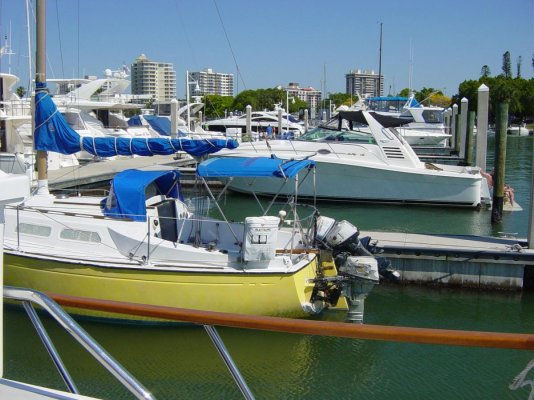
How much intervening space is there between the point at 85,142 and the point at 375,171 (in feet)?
38.8

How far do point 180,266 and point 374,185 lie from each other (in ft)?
43.1

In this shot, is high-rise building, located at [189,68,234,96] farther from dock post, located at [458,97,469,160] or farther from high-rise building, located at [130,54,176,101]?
dock post, located at [458,97,469,160]

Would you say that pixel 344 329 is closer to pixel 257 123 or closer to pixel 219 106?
pixel 257 123

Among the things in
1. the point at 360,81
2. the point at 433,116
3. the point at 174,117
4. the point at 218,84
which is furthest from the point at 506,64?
the point at 174,117

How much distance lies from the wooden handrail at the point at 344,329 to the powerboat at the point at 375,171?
1815cm

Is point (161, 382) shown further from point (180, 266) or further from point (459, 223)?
point (459, 223)

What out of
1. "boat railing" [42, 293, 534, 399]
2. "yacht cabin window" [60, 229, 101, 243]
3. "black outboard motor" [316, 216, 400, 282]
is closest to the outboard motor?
"black outboard motor" [316, 216, 400, 282]

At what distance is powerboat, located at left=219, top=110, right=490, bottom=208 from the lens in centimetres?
2120

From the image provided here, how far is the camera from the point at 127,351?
9.15 meters

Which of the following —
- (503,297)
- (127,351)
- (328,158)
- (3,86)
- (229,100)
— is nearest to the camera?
(127,351)

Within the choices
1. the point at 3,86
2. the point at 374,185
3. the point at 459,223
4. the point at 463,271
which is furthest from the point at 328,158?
the point at 3,86

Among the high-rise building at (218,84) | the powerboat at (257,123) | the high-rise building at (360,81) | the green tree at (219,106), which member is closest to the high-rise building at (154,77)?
the high-rise building at (218,84)

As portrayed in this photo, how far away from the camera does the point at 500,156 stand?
17031 mm

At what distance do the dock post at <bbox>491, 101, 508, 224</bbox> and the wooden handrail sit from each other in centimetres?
1549
